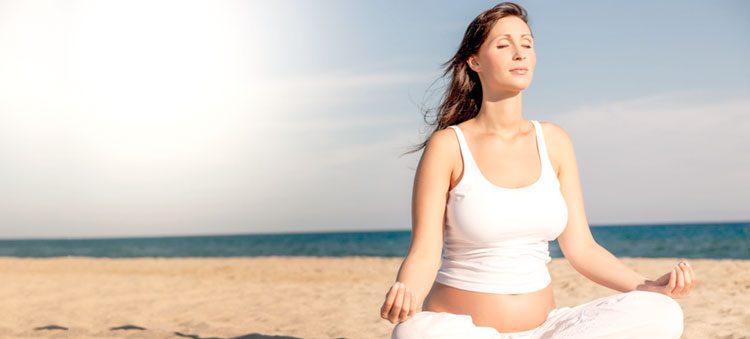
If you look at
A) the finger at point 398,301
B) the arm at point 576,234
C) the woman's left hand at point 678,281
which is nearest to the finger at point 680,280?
the woman's left hand at point 678,281

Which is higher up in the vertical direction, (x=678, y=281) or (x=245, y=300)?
(x=678, y=281)

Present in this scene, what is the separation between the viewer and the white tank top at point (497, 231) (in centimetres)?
281

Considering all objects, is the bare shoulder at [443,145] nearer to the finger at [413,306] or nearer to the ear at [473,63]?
the ear at [473,63]

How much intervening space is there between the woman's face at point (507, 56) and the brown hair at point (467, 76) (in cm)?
4

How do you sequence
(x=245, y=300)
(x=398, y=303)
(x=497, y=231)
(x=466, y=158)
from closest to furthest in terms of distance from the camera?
(x=398, y=303) < (x=497, y=231) < (x=466, y=158) < (x=245, y=300)

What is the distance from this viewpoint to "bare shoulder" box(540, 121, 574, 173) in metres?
3.21

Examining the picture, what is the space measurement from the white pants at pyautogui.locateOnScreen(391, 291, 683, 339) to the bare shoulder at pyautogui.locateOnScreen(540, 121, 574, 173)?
2.33 ft

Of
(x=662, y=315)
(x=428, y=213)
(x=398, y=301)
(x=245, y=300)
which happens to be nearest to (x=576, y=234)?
(x=662, y=315)

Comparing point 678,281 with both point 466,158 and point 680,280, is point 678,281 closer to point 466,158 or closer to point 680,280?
point 680,280

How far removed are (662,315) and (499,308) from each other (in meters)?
0.59

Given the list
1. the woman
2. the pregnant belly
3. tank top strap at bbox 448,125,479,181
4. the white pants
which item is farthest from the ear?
the white pants

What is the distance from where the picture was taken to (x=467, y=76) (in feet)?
10.7

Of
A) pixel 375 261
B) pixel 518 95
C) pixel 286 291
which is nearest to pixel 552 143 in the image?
pixel 518 95

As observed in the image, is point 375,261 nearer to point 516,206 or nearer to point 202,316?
point 202,316
